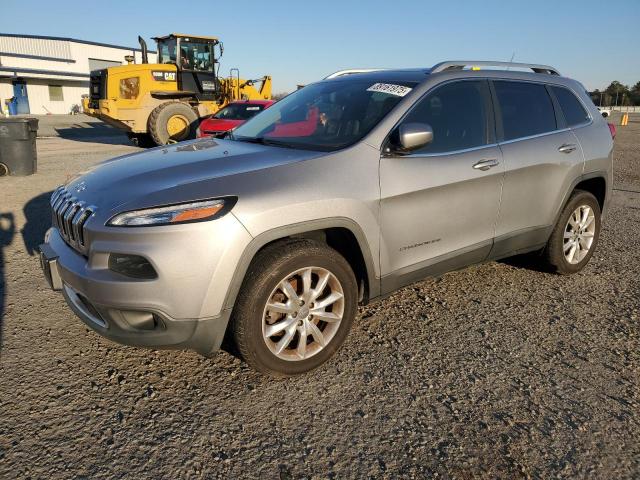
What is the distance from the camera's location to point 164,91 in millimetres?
14578

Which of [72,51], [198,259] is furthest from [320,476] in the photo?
[72,51]

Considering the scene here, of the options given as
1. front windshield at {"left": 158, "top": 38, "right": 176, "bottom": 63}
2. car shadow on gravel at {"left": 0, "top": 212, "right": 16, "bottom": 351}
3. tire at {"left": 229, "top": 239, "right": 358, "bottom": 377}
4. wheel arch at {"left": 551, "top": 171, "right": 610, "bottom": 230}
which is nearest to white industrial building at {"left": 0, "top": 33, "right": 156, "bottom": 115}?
front windshield at {"left": 158, "top": 38, "right": 176, "bottom": 63}

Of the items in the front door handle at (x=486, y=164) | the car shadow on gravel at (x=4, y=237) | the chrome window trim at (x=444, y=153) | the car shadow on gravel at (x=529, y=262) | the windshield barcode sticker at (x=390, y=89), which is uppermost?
the windshield barcode sticker at (x=390, y=89)

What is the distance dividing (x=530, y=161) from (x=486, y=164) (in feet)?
1.73

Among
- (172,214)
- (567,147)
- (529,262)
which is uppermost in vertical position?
(567,147)

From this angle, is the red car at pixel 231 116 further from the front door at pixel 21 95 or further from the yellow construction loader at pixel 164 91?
the front door at pixel 21 95

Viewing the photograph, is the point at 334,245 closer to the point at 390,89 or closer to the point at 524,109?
the point at 390,89

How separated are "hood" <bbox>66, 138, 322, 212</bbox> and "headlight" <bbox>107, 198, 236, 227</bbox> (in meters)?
0.04

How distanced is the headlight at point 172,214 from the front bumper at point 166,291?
0.17ft

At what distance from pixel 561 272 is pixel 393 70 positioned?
234 cm

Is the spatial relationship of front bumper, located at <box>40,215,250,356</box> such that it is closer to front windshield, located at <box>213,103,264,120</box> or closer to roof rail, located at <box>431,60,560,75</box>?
roof rail, located at <box>431,60,560,75</box>

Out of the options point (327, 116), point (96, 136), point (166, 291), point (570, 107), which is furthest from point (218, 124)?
point (96, 136)

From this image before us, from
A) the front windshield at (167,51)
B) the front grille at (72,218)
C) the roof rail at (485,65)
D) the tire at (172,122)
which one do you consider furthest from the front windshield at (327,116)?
the front windshield at (167,51)

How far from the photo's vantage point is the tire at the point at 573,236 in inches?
160
